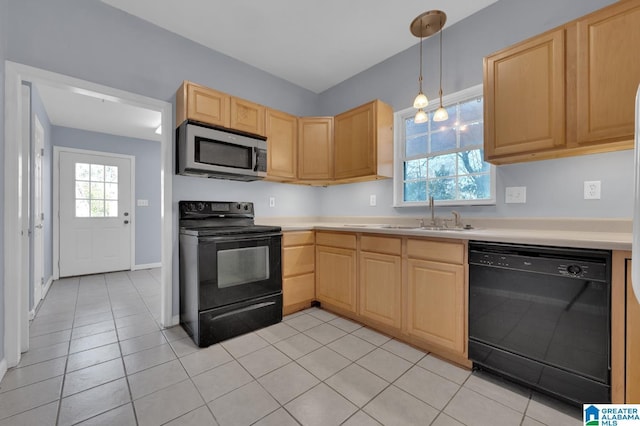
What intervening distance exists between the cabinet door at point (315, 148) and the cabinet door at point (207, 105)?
0.95 m

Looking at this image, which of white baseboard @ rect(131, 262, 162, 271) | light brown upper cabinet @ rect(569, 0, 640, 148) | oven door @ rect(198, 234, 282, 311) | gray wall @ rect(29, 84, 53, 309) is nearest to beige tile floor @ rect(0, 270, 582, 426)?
oven door @ rect(198, 234, 282, 311)

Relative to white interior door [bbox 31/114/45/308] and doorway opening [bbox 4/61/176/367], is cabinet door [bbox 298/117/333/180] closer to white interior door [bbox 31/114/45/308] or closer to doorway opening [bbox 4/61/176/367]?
doorway opening [bbox 4/61/176/367]

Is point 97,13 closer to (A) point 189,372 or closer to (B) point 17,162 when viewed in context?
(B) point 17,162

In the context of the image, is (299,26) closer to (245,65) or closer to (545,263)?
(245,65)

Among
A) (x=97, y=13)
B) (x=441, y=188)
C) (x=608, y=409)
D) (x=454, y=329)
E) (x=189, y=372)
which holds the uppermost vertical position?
(x=97, y=13)

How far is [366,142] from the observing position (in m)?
2.81

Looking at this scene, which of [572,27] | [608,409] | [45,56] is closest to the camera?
[608,409]

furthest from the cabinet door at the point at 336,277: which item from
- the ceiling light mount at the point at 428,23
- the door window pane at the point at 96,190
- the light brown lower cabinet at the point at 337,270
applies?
the door window pane at the point at 96,190

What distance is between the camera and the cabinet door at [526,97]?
1650mm

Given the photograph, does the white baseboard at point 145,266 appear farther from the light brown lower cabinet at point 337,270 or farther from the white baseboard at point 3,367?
the light brown lower cabinet at point 337,270

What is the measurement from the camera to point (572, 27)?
160 centimetres

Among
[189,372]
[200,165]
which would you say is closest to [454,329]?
[189,372]

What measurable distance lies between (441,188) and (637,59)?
56.4 inches

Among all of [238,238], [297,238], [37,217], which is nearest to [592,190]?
[297,238]
